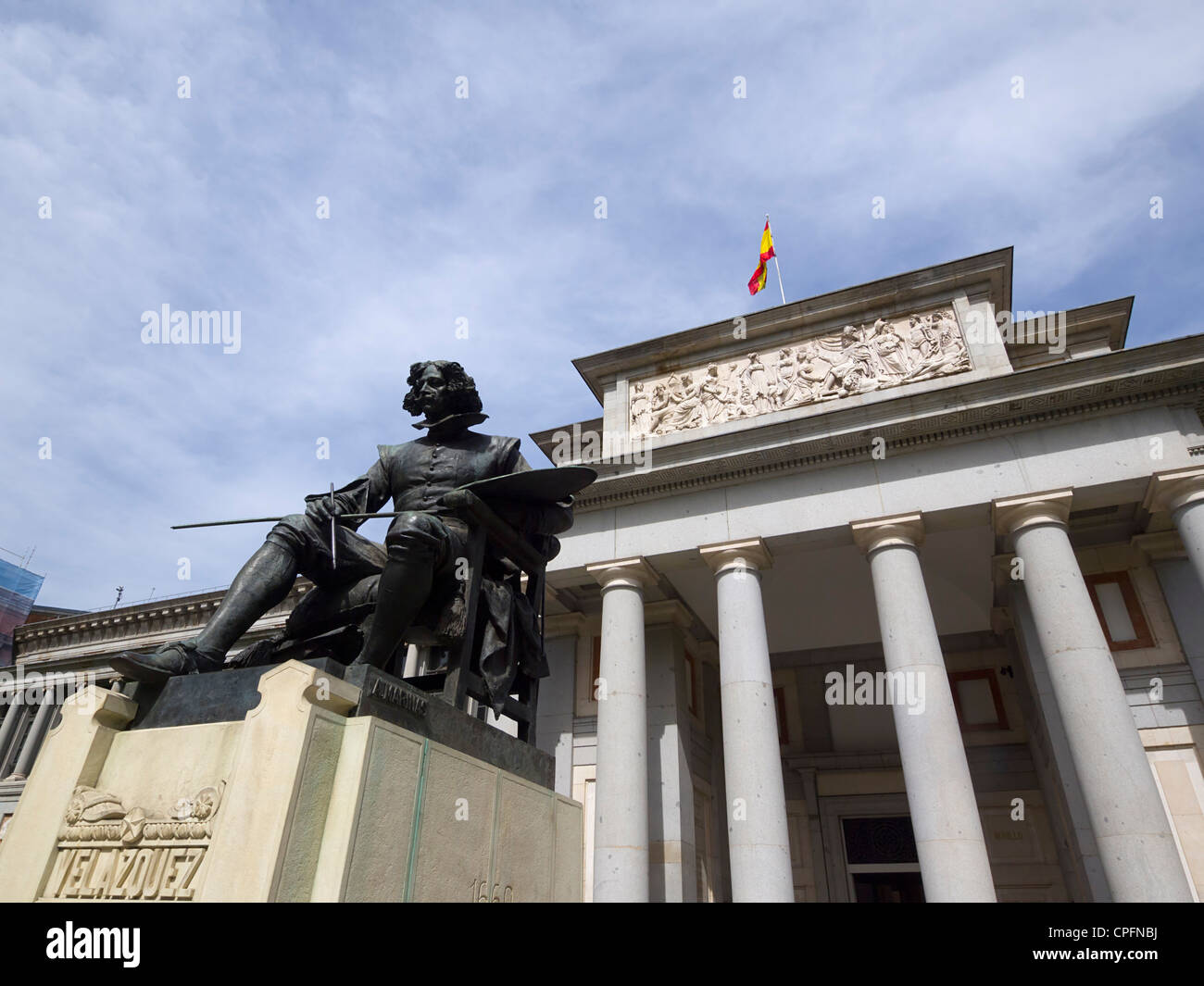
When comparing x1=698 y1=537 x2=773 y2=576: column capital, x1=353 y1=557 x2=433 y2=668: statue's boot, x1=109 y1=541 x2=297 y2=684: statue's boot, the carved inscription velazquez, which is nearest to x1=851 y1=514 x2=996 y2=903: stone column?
x1=698 y1=537 x2=773 y2=576: column capital

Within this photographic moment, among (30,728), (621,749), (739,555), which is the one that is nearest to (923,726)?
(739,555)

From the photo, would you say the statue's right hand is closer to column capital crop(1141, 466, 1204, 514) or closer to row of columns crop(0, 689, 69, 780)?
column capital crop(1141, 466, 1204, 514)

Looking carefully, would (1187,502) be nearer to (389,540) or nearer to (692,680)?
(692,680)

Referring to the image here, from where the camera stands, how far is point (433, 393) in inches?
204

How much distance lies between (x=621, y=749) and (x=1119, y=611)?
35.9ft

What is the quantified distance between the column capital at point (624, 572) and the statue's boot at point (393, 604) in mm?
12137

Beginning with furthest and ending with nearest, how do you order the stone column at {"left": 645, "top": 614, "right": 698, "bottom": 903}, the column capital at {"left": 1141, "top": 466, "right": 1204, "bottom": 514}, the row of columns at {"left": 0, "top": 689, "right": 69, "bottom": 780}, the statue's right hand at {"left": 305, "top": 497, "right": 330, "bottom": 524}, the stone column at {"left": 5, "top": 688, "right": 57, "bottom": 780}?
the row of columns at {"left": 0, "top": 689, "right": 69, "bottom": 780} → the stone column at {"left": 5, "top": 688, "right": 57, "bottom": 780} → the stone column at {"left": 645, "top": 614, "right": 698, "bottom": 903} → the column capital at {"left": 1141, "top": 466, "right": 1204, "bottom": 514} → the statue's right hand at {"left": 305, "top": 497, "right": 330, "bottom": 524}

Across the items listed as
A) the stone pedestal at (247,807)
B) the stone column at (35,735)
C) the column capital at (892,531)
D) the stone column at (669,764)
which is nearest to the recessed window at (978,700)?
the column capital at (892,531)

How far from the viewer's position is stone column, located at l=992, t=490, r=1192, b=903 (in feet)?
34.7

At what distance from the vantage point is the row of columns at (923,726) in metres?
11.0

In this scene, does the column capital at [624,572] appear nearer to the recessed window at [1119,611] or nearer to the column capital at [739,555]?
the column capital at [739,555]

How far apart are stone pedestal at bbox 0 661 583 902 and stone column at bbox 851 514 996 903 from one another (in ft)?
34.3
